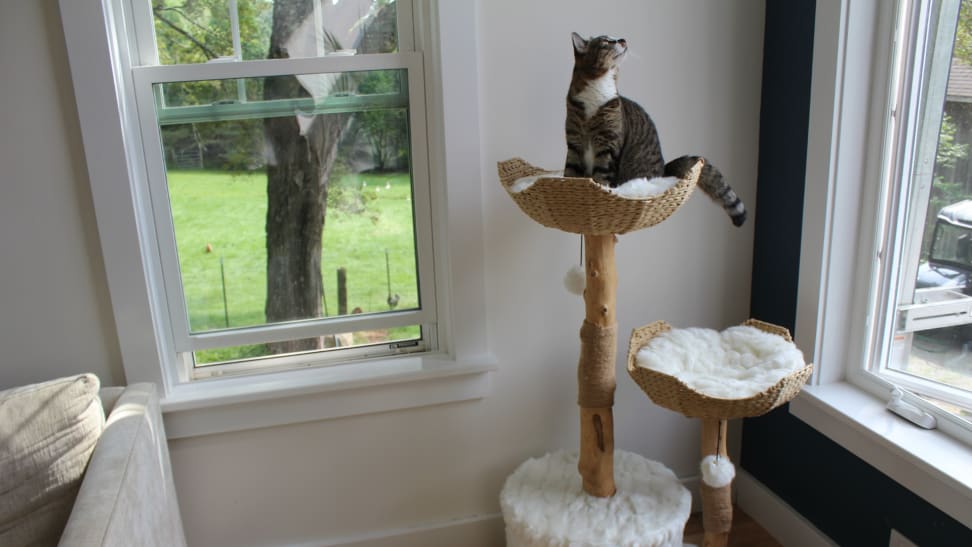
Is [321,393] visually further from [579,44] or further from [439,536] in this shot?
[579,44]

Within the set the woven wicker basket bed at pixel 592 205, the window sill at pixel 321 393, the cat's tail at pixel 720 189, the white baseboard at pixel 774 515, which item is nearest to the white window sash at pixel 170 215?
the window sill at pixel 321 393

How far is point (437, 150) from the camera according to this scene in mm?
1712

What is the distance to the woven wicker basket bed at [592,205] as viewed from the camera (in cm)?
131

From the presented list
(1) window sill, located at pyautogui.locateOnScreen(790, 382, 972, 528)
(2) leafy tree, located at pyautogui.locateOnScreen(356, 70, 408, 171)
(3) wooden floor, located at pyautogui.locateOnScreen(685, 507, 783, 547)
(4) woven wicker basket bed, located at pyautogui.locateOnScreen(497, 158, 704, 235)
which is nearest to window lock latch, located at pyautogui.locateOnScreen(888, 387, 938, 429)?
(1) window sill, located at pyautogui.locateOnScreen(790, 382, 972, 528)

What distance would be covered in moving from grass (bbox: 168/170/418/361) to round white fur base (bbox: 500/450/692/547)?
615mm

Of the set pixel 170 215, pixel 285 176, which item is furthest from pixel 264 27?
pixel 170 215

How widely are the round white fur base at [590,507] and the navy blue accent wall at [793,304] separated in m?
0.41

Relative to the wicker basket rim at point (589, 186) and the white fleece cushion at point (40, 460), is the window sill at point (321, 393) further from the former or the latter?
the wicker basket rim at point (589, 186)

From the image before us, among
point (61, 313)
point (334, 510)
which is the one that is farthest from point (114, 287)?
point (334, 510)

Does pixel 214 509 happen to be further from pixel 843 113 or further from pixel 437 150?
pixel 843 113

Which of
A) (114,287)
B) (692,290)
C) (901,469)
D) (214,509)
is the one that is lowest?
(214,509)

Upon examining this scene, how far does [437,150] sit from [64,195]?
0.90m

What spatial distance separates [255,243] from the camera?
5.72 feet

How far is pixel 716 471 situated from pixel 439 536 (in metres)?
0.86
